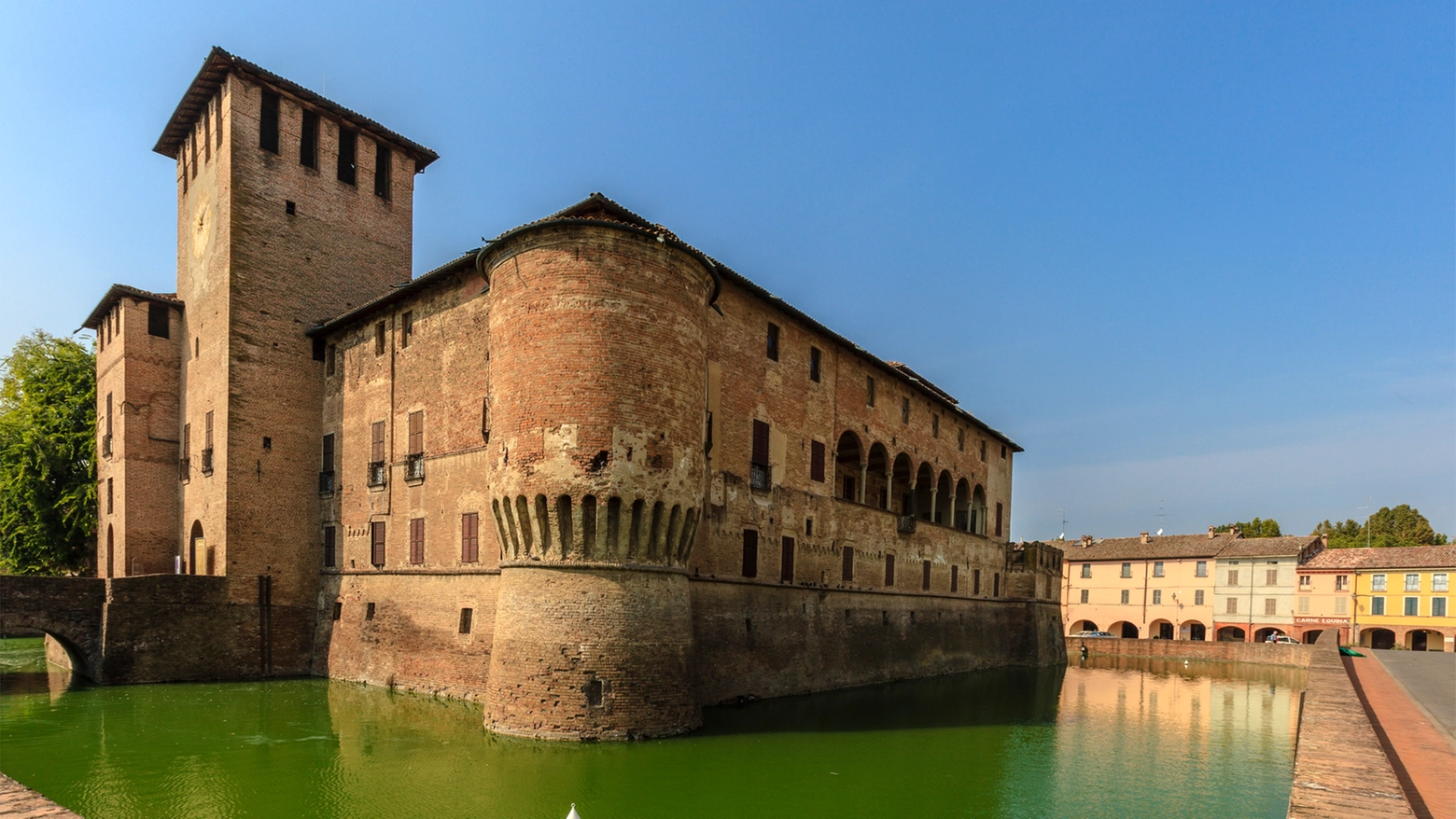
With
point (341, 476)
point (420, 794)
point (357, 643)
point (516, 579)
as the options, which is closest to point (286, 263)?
point (341, 476)

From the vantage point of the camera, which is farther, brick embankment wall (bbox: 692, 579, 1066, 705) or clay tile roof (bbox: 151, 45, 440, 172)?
clay tile roof (bbox: 151, 45, 440, 172)

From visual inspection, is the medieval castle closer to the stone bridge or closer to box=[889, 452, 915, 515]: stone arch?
the stone bridge

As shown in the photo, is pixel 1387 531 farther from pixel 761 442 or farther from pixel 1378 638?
pixel 761 442

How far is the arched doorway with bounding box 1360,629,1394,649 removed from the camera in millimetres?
51750

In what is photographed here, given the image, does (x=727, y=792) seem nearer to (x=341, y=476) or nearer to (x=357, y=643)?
(x=357, y=643)

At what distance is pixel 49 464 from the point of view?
3097 cm

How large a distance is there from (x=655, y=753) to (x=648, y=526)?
410cm

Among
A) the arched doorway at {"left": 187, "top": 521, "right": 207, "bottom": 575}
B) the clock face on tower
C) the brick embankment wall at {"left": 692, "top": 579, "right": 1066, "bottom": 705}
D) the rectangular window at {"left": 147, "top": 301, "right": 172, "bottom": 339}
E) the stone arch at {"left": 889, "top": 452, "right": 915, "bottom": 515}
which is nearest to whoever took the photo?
the brick embankment wall at {"left": 692, "top": 579, "right": 1066, "bottom": 705}

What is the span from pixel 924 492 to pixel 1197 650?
73.1ft

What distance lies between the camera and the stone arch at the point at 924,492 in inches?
1244

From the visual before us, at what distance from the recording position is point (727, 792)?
1235 cm

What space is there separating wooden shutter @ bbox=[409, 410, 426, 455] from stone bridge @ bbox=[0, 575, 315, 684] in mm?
6371

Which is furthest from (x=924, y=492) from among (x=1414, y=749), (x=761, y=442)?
(x=1414, y=749)

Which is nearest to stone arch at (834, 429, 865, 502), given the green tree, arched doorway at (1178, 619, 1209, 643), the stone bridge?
the stone bridge
